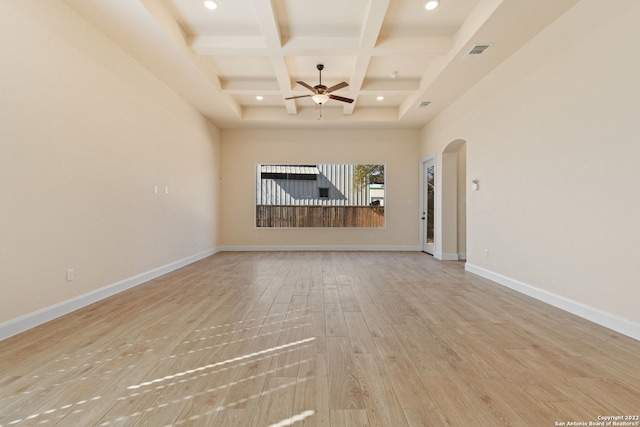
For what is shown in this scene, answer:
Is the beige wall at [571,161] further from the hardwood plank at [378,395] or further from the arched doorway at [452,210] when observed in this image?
the hardwood plank at [378,395]

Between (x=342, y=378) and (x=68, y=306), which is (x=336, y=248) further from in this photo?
(x=342, y=378)

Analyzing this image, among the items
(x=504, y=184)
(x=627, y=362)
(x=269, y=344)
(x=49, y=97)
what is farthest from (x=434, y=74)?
(x=49, y=97)

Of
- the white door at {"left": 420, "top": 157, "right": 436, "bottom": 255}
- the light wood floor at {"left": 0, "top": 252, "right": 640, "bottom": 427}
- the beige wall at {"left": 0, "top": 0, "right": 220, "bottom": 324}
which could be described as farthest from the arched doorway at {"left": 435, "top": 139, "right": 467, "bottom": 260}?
the beige wall at {"left": 0, "top": 0, "right": 220, "bottom": 324}

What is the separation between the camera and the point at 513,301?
3.41m

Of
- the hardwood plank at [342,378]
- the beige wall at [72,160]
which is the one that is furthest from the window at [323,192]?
the hardwood plank at [342,378]

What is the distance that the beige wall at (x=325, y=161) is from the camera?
758 cm


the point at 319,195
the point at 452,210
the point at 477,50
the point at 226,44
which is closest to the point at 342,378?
the point at 477,50

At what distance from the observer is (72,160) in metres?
3.04

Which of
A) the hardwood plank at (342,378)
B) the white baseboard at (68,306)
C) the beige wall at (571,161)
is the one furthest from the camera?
the beige wall at (571,161)

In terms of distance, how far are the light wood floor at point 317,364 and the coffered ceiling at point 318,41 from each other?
3.04 meters

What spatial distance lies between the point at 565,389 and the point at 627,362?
0.75 m

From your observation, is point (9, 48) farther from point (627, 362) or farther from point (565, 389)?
point (627, 362)

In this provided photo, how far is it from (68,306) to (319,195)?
5571 mm

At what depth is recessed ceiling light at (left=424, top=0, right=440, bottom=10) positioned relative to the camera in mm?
3393
